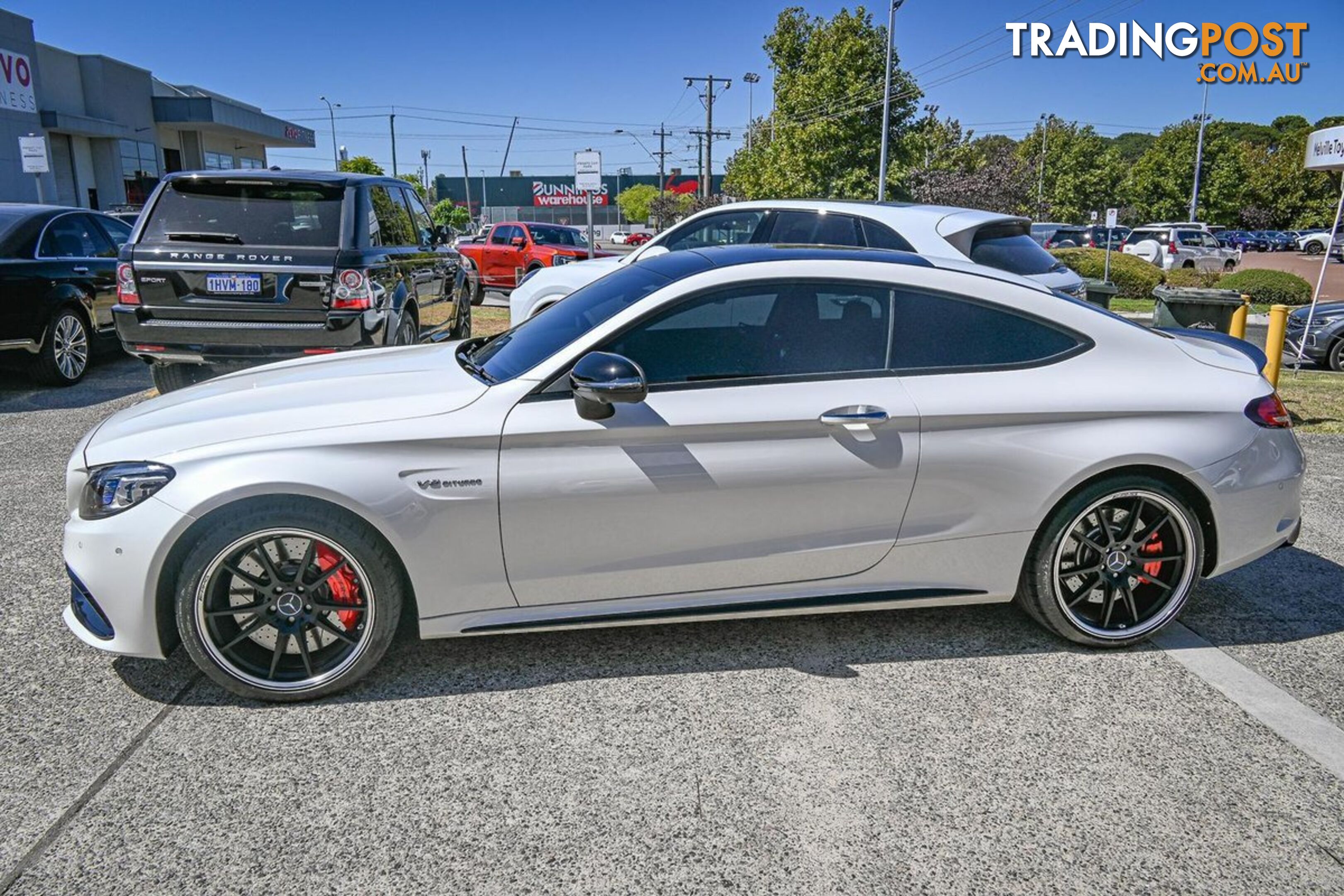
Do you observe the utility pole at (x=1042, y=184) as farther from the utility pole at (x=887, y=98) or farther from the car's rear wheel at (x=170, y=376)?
the car's rear wheel at (x=170, y=376)

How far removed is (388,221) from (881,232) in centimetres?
410

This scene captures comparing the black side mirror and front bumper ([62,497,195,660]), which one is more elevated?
the black side mirror

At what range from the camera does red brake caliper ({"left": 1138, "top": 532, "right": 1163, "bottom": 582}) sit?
3.84 metres

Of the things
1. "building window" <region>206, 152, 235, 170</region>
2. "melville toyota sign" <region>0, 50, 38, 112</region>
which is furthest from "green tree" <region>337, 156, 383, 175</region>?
"melville toyota sign" <region>0, 50, 38, 112</region>

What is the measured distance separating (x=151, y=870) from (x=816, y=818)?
1833 mm

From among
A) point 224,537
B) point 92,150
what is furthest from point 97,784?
point 92,150

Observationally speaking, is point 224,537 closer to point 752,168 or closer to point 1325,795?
point 1325,795

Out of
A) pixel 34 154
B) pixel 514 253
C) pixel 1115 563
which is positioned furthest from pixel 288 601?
pixel 514 253

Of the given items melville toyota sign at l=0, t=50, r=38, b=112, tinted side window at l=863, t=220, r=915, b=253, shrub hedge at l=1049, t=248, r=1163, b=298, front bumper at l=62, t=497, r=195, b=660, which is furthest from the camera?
melville toyota sign at l=0, t=50, r=38, b=112

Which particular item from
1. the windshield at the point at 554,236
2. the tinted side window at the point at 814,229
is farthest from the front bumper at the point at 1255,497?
the windshield at the point at 554,236

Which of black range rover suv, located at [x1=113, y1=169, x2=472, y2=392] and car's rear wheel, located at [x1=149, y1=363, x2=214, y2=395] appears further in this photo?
car's rear wheel, located at [x1=149, y1=363, x2=214, y2=395]

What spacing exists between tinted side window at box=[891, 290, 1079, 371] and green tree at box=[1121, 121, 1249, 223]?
2673 inches

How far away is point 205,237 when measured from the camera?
22.5 feet

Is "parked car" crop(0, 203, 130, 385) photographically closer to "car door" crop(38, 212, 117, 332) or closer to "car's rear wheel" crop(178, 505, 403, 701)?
A: "car door" crop(38, 212, 117, 332)
